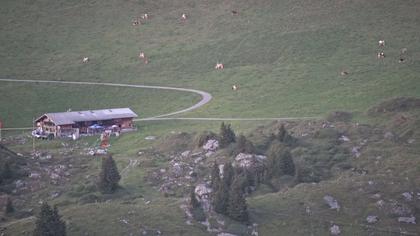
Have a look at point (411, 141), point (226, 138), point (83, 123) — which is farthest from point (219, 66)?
point (411, 141)

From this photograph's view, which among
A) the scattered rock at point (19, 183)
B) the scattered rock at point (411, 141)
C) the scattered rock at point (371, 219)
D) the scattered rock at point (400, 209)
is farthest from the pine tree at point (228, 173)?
the scattered rock at point (411, 141)

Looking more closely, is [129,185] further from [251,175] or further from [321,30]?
[321,30]

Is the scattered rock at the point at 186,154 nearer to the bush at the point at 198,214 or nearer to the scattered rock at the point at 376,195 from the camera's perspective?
the bush at the point at 198,214

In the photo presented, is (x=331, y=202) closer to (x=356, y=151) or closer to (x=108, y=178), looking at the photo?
(x=356, y=151)

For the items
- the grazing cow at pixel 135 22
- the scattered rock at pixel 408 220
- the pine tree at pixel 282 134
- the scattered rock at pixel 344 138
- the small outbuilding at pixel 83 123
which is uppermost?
the grazing cow at pixel 135 22

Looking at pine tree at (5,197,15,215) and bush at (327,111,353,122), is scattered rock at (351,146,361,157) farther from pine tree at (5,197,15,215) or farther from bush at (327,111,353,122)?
pine tree at (5,197,15,215)

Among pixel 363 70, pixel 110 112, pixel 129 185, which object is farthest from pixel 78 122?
pixel 363 70
